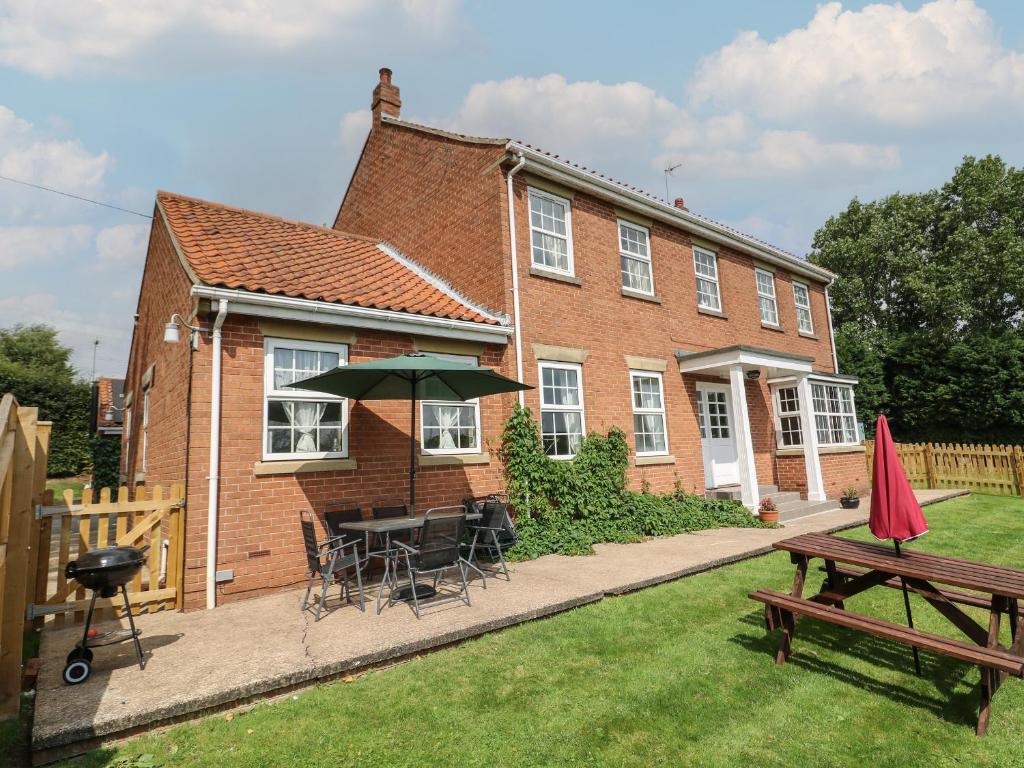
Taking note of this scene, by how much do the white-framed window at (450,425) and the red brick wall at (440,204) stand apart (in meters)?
1.90

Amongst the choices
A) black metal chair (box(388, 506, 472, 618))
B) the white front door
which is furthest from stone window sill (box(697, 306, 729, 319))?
black metal chair (box(388, 506, 472, 618))

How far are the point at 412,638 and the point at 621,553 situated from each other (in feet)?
14.2

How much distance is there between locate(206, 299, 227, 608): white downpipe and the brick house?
0.06 feet

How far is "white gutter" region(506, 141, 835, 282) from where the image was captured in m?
10.1

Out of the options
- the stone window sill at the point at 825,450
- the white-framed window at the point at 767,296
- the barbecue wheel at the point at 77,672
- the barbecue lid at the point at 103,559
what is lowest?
the barbecue wheel at the point at 77,672

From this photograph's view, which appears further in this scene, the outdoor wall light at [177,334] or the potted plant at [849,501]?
the potted plant at [849,501]

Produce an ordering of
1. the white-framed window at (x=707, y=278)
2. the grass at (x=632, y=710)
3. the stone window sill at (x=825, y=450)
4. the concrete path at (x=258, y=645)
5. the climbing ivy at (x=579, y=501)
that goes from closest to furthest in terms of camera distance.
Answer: the grass at (x=632, y=710) → the concrete path at (x=258, y=645) → the climbing ivy at (x=579, y=501) → the white-framed window at (x=707, y=278) → the stone window sill at (x=825, y=450)

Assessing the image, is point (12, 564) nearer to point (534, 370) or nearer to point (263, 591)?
point (263, 591)

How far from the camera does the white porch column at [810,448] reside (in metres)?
12.8

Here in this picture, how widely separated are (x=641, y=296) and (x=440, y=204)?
471 cm

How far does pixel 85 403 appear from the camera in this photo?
26.0m

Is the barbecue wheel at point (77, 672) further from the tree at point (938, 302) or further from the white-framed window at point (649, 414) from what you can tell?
the tree at point (938, 302)

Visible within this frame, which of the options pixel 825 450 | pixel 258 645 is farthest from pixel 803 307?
pixel 258 645

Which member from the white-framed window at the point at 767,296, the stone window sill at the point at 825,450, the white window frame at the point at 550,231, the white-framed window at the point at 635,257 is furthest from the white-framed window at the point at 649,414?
the white-framed window at the point at 767,296
